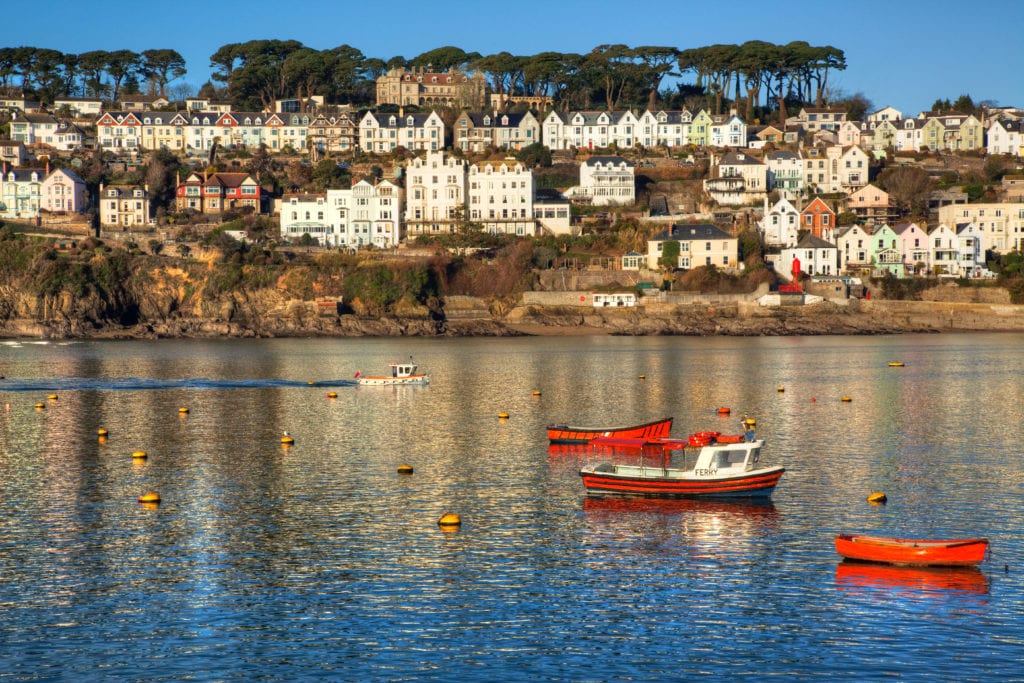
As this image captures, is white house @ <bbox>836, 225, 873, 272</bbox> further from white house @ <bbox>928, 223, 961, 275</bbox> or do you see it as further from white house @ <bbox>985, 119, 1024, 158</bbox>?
white house @ <bbox>985, 119, 1024, 158</bbox>

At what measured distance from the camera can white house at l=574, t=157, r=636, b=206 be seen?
132m

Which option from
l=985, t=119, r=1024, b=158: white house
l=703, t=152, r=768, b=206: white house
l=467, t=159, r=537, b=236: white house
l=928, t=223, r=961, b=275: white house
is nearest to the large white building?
l=467, t=159, r=537, b=236: white house

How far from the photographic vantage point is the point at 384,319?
113 metres

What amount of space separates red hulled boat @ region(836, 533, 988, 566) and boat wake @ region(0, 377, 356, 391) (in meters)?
46.0

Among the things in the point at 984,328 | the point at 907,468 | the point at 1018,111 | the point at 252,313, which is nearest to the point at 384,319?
the point at 252,313

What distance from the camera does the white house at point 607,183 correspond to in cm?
13250

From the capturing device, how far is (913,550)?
90.4 feet

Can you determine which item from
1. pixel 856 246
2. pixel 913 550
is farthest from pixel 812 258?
pixel 913 550

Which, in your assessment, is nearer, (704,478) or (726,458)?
(704,478)

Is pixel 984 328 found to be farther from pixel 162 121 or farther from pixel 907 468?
pixel 162 121

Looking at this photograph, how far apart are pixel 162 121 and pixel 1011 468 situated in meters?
137

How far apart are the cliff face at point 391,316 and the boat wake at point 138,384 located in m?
39.5

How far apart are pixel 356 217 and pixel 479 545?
326ft

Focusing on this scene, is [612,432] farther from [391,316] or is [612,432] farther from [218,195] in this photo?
[218,195]
